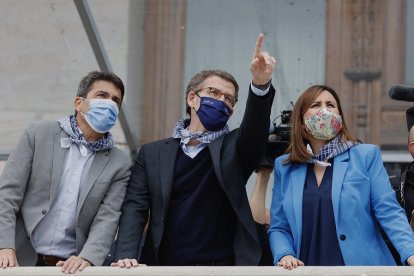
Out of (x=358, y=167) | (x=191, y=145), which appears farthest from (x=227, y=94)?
(x=358, y=167)

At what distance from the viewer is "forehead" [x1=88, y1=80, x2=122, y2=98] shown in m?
4.59

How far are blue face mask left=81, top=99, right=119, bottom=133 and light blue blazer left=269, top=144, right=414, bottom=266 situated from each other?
2.54 ft

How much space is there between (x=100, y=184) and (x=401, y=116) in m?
2.30

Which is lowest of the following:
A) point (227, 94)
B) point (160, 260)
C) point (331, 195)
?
point (160, 260)

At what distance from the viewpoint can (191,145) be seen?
4.51 meters

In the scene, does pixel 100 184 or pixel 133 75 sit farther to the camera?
pixel 133 75

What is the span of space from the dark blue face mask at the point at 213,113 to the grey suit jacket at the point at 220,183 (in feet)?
0.23

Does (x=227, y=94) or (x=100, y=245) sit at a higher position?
(x=227, y=94)

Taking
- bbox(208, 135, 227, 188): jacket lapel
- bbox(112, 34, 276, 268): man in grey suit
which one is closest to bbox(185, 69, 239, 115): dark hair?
bbox(112, 34, 276, 268): man in grey suit

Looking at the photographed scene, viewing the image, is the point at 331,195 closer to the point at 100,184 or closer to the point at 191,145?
the point at 191,145

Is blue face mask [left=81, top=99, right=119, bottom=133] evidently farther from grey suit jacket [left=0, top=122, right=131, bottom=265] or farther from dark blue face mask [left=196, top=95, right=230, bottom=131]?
dark blue face mask [left=196, top=95, right=230, bottom=131]

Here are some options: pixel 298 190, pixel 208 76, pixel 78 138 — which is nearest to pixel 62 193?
pixel 78 138

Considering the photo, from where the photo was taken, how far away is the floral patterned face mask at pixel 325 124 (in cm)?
434

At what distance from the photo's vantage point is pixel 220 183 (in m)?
4.32
